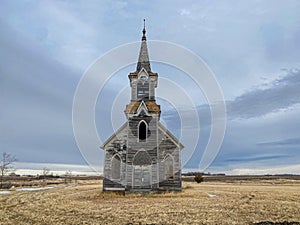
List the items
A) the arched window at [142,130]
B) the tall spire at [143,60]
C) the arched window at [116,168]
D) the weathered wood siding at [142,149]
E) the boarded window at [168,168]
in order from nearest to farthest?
1. the weathered wood siding at [142,149]
2. the boarded window at [168,168]
3. the arched window at [116,168]
4. the arched window at [142,130]
5. the tall spire at [143,60]

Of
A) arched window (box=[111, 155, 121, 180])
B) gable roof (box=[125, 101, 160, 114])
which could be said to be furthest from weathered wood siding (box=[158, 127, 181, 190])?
arched window (box=[111, 155, 121, 180])

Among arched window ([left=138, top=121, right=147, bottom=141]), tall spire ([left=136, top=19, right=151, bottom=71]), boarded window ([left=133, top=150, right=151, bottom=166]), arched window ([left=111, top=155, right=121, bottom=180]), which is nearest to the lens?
boarded window ([left=133, top=150, right=151, bottom=166])

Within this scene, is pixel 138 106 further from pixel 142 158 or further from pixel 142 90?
pixel 142 158

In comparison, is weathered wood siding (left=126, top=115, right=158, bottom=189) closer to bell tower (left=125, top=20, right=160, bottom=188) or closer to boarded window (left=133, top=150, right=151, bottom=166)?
bell tower (left=125, top=20, right=160, bottom=188)

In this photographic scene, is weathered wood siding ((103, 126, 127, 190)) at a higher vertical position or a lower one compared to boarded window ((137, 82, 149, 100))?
lower

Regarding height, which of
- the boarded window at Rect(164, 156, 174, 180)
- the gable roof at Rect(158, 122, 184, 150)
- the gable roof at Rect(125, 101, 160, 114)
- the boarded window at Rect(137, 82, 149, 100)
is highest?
the boarded window at Rect(137, 82, 149, 100)

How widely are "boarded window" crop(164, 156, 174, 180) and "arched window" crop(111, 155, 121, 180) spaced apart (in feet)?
14.2

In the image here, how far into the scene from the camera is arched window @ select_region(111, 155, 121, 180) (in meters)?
25.8

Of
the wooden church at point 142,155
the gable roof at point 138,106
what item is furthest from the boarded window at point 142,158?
the gable roof at point 138,106

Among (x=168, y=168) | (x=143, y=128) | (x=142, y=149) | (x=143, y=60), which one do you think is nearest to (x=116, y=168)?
(x=142, y=149)

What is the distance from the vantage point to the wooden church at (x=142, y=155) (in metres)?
24.9

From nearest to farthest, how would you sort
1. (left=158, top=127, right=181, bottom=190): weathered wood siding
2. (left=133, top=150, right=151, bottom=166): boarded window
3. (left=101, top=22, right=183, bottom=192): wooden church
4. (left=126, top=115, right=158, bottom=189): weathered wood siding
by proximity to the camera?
(left=126, top=115, right=158, bottom=189): weathered wood siding → (left=101, top=22, right=183, bottom=192): wooden church → (left=133, top=150, right=151, bottom=166): boarded window → (left=158, top=127, right=181, bottom=190): weathered wood siding

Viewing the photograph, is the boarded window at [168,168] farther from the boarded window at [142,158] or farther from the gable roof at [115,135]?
the gable roof at [115,135]

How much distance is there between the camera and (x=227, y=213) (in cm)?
1434
